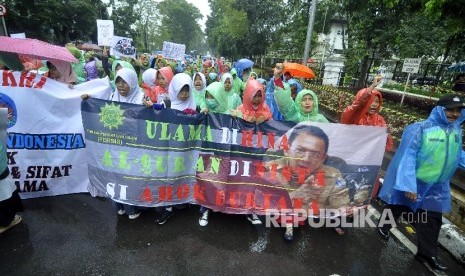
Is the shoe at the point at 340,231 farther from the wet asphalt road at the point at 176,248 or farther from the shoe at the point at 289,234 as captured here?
the shoe at the point at 289,234

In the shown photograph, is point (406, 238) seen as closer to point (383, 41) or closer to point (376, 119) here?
point (376, 119)

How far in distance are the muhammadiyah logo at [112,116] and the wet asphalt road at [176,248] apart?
3.78 ft

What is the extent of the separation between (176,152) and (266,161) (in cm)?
102

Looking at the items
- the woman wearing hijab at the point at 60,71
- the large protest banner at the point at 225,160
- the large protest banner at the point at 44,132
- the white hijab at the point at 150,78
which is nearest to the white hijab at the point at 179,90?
the large protest banner at the point at 225,160

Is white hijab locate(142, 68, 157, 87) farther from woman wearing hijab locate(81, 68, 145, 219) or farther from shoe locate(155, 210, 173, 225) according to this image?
shoe locate(155, 210, 173, 225)

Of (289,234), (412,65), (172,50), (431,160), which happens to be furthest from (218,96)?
(412,65)

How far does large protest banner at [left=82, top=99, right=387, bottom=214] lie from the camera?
128 inches

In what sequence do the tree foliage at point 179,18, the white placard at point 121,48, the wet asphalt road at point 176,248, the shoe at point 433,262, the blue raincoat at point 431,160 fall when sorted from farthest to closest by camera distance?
the tree foliage at point 179,18 < the white placard at point 121,48 < the shoe at point 433,262 < the blue raincoat at point 431,160 < the wet asphalt road at point 176,248

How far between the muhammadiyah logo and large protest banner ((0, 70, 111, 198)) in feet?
2.06

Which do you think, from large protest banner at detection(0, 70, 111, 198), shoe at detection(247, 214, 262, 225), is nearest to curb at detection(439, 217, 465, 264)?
shoe at detection(247, 214, 262, 225)

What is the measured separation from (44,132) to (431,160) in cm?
429

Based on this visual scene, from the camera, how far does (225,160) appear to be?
3.40m

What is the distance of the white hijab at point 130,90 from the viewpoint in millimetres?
3545

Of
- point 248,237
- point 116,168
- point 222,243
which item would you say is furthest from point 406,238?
point 116,168
